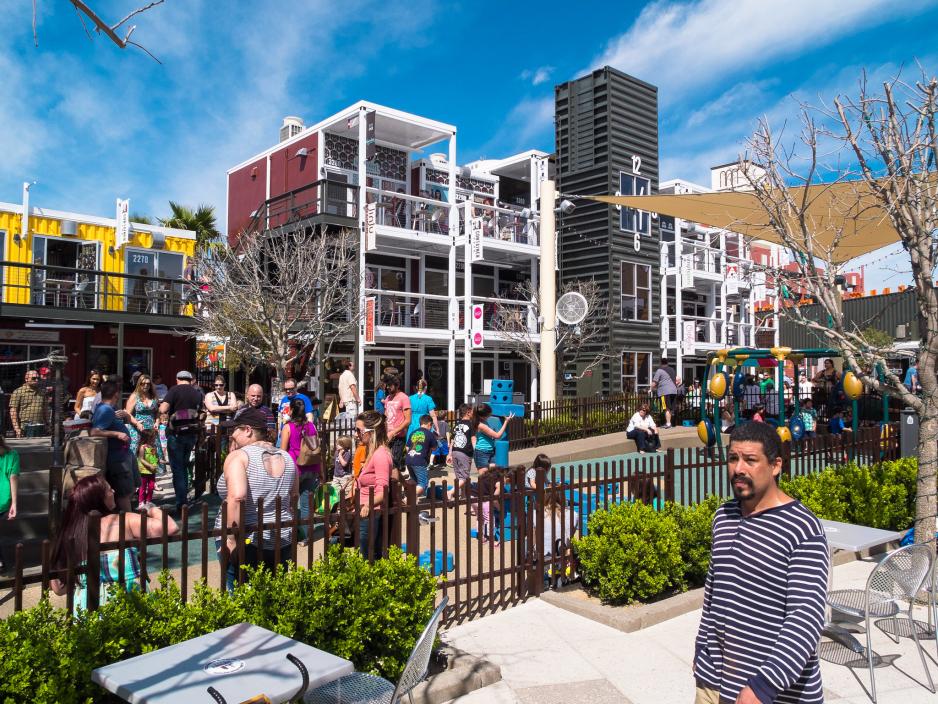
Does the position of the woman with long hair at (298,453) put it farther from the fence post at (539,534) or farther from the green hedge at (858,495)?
the green hedge at (858,495)

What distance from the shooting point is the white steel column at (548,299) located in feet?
54.1

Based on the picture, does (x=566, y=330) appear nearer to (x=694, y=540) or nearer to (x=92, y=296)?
(x=92, y=296)

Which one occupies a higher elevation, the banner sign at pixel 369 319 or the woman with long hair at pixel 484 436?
the banner sign at pixel 369 319

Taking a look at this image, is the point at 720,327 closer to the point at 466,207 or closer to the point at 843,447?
the point at 466,207

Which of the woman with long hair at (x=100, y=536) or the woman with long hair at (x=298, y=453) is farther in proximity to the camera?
the woman with long hair at (x=298, y=453)

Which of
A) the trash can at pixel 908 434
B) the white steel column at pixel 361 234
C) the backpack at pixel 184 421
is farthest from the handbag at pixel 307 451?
the white steel column at pixel 361 234

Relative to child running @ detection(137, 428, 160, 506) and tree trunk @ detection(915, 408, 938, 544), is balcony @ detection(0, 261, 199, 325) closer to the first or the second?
child running @ detection(137, 428, 160, 506)

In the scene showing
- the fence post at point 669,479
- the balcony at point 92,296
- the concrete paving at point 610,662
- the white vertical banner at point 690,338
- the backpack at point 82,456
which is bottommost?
the concrete paving at point 610,662

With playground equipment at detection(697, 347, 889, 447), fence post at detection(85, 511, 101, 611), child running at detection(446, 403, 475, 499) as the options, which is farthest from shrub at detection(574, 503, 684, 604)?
playground equipment at detection(697, 347, 889, 447)

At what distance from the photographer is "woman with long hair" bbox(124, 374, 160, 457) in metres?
9.53

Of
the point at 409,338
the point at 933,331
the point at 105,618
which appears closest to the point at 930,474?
the point at 933,331

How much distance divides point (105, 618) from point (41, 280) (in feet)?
63.4

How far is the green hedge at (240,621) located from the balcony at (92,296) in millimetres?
15471

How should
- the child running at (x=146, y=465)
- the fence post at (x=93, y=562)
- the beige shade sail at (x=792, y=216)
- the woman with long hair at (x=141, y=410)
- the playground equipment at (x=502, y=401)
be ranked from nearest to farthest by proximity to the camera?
the fence post at (x=93, y=562) < the child running at (x=146, y=465) < the woman with long hair at (x=141, y=410) < the beige shade sail at (x=792, y=216) < the playground equipment at (x=502, y=401)
